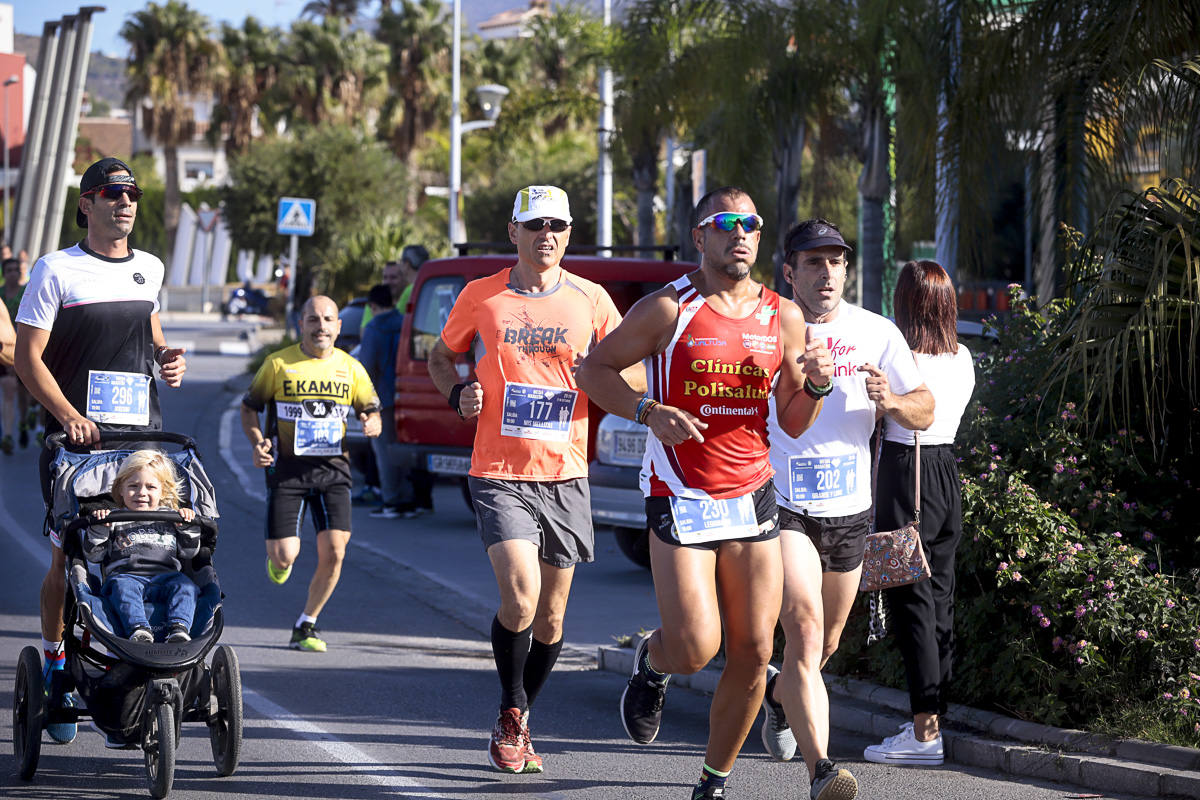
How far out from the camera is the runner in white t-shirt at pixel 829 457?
18.1 feet

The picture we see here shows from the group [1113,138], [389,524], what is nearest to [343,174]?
[389,524]

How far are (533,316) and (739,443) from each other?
127 cm

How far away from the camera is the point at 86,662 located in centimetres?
601

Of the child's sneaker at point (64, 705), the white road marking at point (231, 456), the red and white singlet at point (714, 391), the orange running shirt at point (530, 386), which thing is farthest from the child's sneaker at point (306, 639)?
the white road marking at point (231, 456)

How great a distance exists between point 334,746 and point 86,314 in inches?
79.3

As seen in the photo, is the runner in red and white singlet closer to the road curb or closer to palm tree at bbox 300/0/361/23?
the road curb

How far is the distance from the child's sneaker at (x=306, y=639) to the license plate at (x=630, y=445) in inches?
108

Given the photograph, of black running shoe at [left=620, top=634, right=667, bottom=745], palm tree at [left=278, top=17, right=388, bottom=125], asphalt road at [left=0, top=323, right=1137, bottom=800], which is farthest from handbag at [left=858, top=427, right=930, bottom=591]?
palm tree at [left=278, top=17, right=388, bottom=125]

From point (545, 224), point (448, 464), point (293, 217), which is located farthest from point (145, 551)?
point (293, 217)

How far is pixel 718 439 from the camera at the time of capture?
5203 millimetres

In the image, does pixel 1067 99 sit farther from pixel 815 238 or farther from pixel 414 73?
pixel 414 73

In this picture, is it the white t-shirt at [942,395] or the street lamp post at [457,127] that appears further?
the street lamp post at [457,127]

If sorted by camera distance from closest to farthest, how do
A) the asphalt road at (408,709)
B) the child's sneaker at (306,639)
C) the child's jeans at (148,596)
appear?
1. the child's jeans at (148,596)
2. the asphalt road at (408,709)
3. the child's sneaker at (306,639)

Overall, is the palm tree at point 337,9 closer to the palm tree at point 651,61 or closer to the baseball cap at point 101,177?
the palm tree at point 651,61
